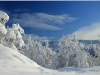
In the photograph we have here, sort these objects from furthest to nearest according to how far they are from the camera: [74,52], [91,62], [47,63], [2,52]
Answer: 1. [47,63]
2. [91,62]
3. [74,52]
4. [2,52]

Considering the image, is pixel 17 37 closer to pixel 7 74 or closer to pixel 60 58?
pixel 60 58

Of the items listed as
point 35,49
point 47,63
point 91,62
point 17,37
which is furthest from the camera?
point 35,49

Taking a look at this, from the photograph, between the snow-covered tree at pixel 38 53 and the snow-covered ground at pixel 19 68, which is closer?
the snow-covered ground at pixel 19 68

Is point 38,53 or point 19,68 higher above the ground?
point 38,53

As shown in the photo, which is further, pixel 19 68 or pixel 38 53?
pixel 38 53

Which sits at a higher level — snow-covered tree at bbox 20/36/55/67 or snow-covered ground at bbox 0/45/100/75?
snow-covered tree at bbox 20/36/55/67

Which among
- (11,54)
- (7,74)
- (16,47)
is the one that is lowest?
(7,74)

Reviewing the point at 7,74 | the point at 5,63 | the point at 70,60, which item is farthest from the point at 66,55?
the point at 7,74

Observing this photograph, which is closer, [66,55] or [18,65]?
[18,65]

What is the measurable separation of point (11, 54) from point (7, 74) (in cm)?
613

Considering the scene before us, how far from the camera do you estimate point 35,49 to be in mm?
59969

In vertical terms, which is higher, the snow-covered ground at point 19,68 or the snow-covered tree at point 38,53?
the snow-covered tree at point 38,53

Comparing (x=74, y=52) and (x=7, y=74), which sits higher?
(x=74, y=52)

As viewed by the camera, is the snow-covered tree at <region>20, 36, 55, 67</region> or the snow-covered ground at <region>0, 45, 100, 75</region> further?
the snow-covered tree at <region>20, 36, 55, 67</region>
